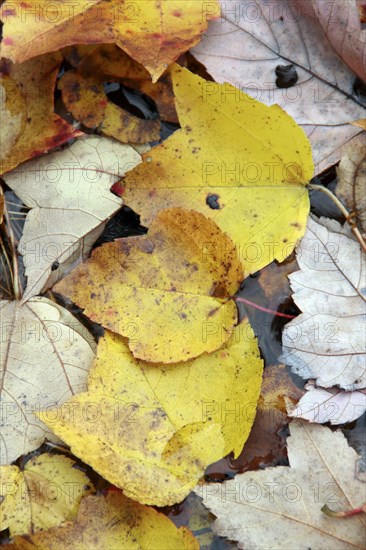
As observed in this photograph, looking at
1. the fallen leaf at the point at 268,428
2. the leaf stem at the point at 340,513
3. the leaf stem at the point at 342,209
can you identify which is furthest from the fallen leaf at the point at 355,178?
the leaf stem at the point at 340,513

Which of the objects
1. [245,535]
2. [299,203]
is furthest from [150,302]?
[245,535]

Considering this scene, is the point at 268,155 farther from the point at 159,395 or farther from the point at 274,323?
the point at 159,395

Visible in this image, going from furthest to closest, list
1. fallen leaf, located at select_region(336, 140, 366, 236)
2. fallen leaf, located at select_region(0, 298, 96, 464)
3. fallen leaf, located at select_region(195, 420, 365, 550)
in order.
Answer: fallen leaf, located at select_region(336, 140, 366, 236) → fallen leaf, located at select_region(0, 298, 96, 464) → fallen leaf, located at select_region(195, 420, 365, 550)

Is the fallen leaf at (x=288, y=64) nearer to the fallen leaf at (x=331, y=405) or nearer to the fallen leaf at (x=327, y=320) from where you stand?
the fallen leaf at (x=327, y=320)

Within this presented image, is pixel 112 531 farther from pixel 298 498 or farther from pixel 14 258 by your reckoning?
pixel 14 258

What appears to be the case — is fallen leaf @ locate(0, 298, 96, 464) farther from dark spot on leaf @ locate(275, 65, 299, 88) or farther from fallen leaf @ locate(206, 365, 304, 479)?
dark spot on leaf @ locate(275, 65, 299, 88)

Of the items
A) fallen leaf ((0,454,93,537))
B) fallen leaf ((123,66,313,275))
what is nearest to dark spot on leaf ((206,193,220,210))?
fallen leaf ((123,66,313,275))
